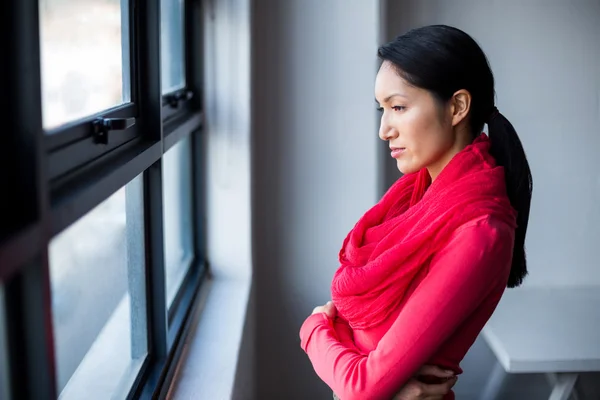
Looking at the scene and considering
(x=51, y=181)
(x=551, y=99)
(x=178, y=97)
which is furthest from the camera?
(x=551, y=99)

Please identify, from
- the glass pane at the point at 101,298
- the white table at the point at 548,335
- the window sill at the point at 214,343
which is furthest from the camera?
the white table at the point at 548,335

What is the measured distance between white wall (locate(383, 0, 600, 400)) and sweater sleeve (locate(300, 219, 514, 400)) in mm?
1391

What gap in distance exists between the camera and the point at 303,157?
7.73ft

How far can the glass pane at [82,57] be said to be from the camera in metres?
0.94

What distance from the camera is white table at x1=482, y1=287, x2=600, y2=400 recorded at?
2.00 metres

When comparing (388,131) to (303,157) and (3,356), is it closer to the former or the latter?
(3,356)

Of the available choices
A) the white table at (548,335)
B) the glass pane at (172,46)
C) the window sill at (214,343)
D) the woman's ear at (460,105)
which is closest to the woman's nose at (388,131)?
the woman's ear at (460,105)

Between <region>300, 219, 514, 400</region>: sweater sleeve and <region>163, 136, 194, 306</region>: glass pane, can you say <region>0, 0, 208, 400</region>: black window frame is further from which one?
<region>300, 219, 514, 400</region>: sweater sleeve

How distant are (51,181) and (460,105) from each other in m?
0.67

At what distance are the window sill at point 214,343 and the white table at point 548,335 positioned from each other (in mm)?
736

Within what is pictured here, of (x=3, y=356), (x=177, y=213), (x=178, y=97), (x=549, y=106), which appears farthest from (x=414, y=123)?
(x=549, y=106)

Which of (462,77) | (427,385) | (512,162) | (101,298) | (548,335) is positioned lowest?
(548,335)

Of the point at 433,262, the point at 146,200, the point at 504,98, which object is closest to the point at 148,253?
the point at 146,200

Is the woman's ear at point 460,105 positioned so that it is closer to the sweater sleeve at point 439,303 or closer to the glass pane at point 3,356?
the sweater sleeve at point 439,303
